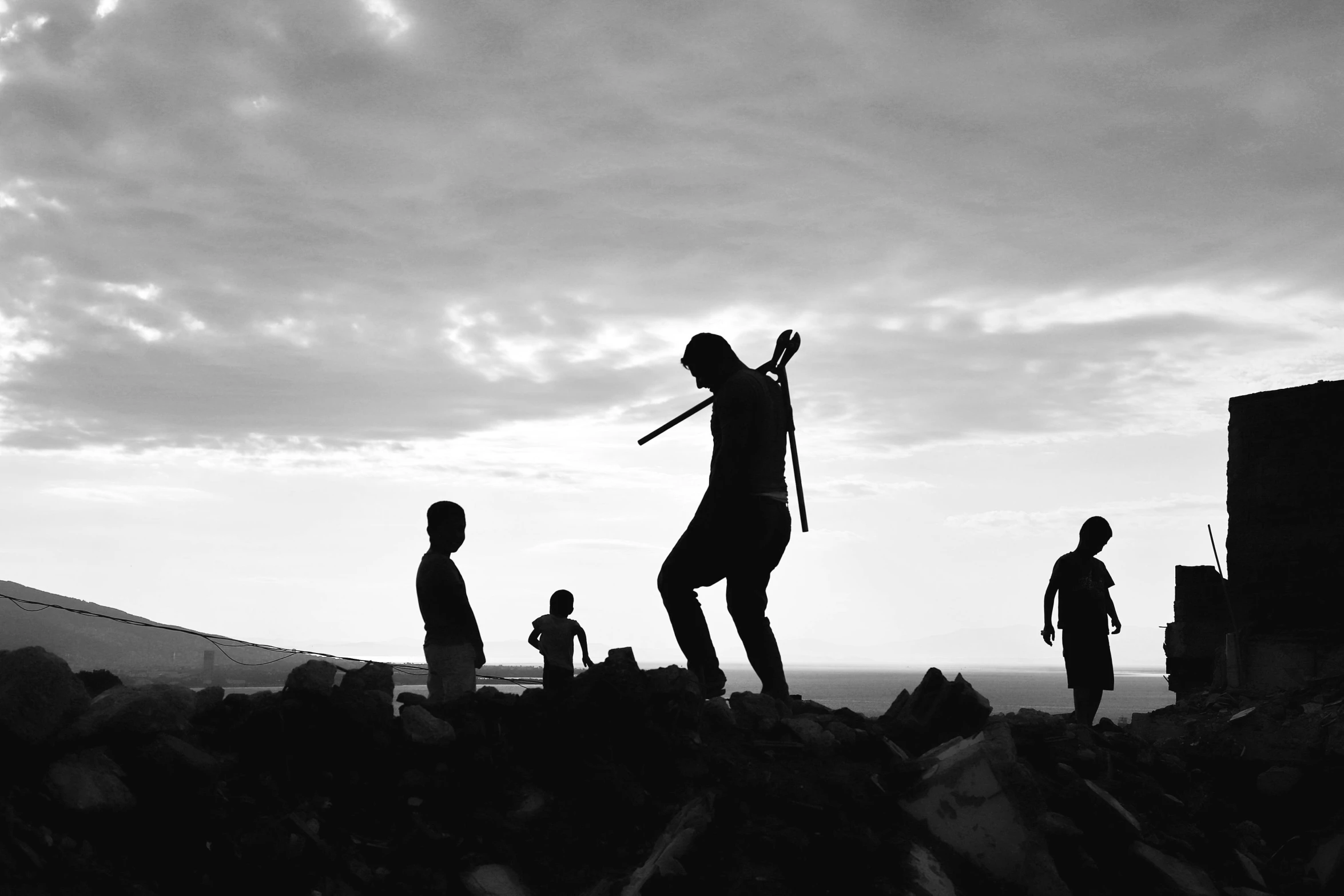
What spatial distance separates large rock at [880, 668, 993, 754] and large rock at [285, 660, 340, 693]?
2.70m

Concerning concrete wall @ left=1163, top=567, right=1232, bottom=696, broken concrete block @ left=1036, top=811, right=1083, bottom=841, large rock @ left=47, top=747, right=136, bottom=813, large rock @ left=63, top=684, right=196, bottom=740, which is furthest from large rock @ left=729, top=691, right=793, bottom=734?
concrete wall @ left=1163, top=567, right=1232, bottom=696

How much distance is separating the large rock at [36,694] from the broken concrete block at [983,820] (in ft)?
10.5

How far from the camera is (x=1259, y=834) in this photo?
537 centimetres

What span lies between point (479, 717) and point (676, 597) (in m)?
1.69

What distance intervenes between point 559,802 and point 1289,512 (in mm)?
8266

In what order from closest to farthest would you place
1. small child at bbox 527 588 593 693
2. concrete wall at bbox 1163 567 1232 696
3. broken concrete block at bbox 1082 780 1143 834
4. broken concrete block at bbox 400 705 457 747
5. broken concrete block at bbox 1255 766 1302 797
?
1. broken concrete block at bbox 400 705 457 747
2. broken concrete block at bbox 1082 780 1143 834
3. broken concrete block at bbox 1255 766 1302 797
4. small child at bbox 527 588 593 693
5. concrete wall at bbox 1163 567 1232 696

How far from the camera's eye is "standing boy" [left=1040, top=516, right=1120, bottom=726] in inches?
340

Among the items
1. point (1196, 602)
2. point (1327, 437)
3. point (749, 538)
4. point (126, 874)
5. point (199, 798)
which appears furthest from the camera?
point (1196, 602)

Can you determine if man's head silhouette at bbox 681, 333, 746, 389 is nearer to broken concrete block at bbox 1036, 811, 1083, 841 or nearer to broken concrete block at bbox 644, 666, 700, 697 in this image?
broken concrete block at bbox 644, 666, 700, 697

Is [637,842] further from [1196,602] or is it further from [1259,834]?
[1196,602]

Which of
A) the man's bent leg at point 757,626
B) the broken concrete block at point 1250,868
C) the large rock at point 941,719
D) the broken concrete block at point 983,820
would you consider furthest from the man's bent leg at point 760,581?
the broken concrete block at point 1250,868

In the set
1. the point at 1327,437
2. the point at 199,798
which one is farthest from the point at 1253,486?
the point at 199,798

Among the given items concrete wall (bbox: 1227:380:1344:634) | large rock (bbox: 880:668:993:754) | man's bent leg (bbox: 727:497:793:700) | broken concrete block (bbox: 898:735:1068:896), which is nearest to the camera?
broken concrete block (bbox: 898:735:1068:896)

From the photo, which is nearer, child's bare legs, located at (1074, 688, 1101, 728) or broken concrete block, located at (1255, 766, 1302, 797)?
broken concrete block, located at (1255, 766, 1302, 797)
